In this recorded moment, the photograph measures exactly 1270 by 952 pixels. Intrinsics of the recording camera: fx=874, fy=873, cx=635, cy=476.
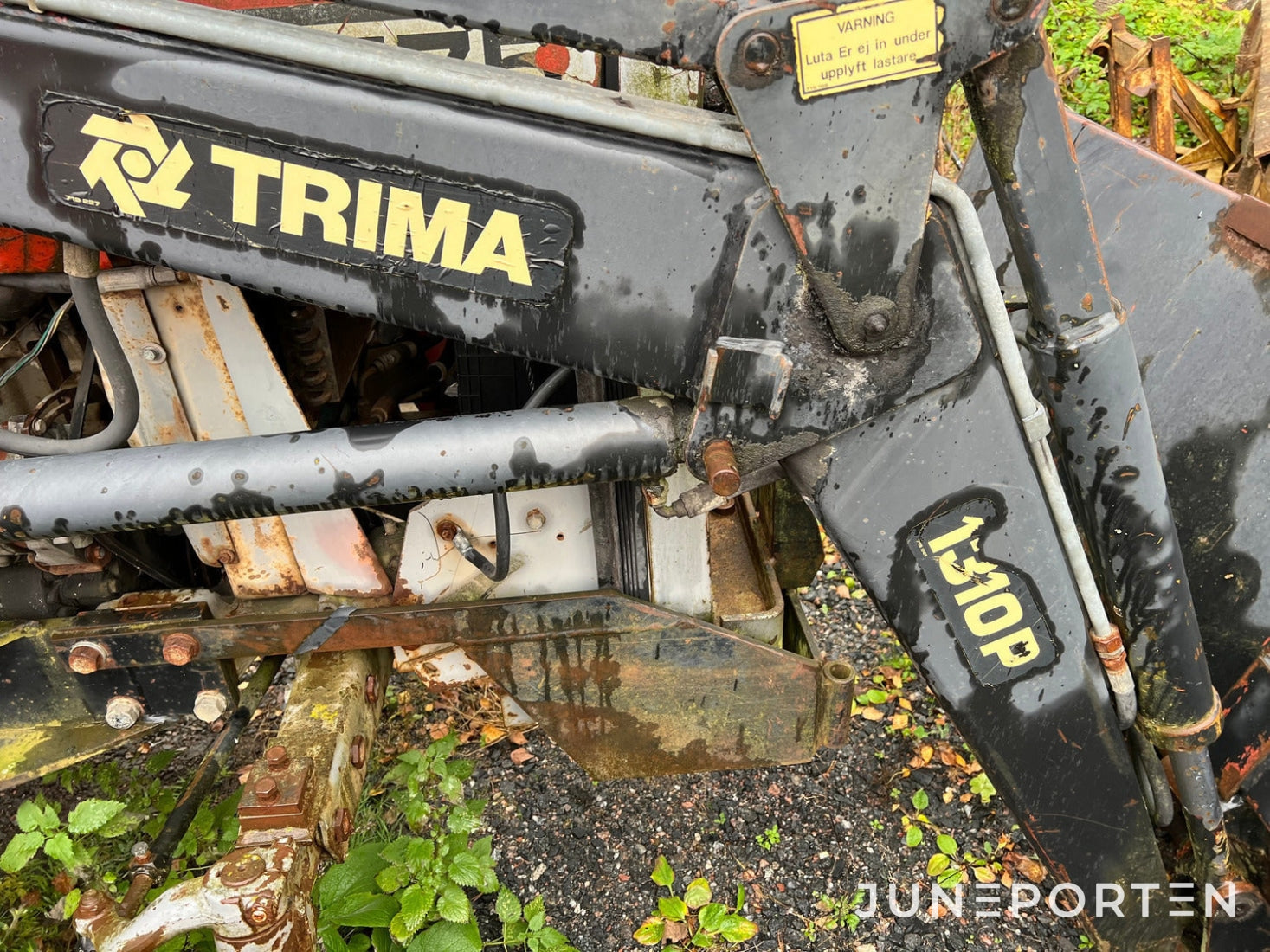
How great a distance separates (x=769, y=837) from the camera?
7.59 ft

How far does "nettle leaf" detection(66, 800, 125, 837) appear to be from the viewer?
178 cm

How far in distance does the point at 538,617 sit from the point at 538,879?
3.08 ft

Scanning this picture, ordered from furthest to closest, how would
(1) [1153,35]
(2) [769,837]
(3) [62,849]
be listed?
(1) [1153,35], (2) [769,837], (3) [62,849]

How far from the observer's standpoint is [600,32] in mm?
1008

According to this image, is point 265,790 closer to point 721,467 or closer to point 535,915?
point 721,467

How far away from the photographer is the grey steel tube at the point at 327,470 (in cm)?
124

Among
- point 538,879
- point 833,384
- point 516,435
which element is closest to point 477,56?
point 516,435

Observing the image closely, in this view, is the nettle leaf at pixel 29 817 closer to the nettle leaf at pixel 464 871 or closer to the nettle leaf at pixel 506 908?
the nettle leaf at pixel 464 871

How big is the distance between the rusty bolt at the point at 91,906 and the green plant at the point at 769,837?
1557mm

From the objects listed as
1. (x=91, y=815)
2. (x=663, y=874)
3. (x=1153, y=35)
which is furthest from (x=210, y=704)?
(x=1153, y=35)

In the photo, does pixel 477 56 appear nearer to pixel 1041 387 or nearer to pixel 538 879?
pixel 1041 387

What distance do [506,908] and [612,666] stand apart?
0.80 meters

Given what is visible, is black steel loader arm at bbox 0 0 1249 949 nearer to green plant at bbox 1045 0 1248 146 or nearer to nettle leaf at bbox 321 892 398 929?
nettle leaf at bbox 321 892 398 929

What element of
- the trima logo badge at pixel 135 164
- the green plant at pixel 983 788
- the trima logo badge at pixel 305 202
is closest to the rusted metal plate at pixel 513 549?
the trima logo badge at pixel 305 202
